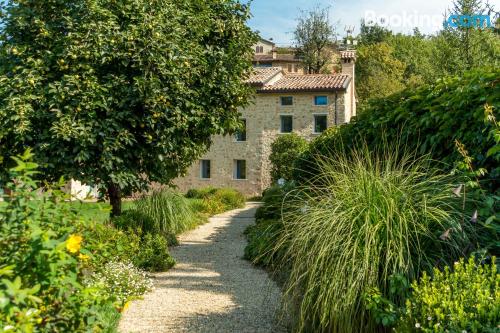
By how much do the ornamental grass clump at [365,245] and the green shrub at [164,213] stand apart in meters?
7.03

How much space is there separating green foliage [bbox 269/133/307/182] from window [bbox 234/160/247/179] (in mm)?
2986

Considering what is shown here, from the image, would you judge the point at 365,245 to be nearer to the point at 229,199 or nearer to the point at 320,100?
the point at 229,199

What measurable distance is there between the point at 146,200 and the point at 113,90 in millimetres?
4292

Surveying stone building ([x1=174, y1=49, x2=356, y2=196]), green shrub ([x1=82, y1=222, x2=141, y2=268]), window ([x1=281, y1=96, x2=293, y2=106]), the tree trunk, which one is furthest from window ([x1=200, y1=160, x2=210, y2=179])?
green shrub ([x1=82, y1=222, x2=141, y2=268])

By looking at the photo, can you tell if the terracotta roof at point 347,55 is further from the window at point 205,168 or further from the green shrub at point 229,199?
the green shrub at point 229,199

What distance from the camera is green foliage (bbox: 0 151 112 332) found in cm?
210

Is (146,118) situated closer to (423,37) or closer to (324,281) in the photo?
(324,281)

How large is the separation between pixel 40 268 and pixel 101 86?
5.87 meters

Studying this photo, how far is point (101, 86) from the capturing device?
25.1ft

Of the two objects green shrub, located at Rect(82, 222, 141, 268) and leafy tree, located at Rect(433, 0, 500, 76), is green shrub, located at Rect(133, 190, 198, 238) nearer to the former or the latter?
green shrub, located at Rect(82, 222, 141, 268)

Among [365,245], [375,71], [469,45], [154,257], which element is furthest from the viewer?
[375,71]

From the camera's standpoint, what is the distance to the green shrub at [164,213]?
35.3 feet

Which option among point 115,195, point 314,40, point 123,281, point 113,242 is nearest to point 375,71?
point 314,40

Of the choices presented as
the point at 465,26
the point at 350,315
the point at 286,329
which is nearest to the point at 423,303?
the point at 350,315
